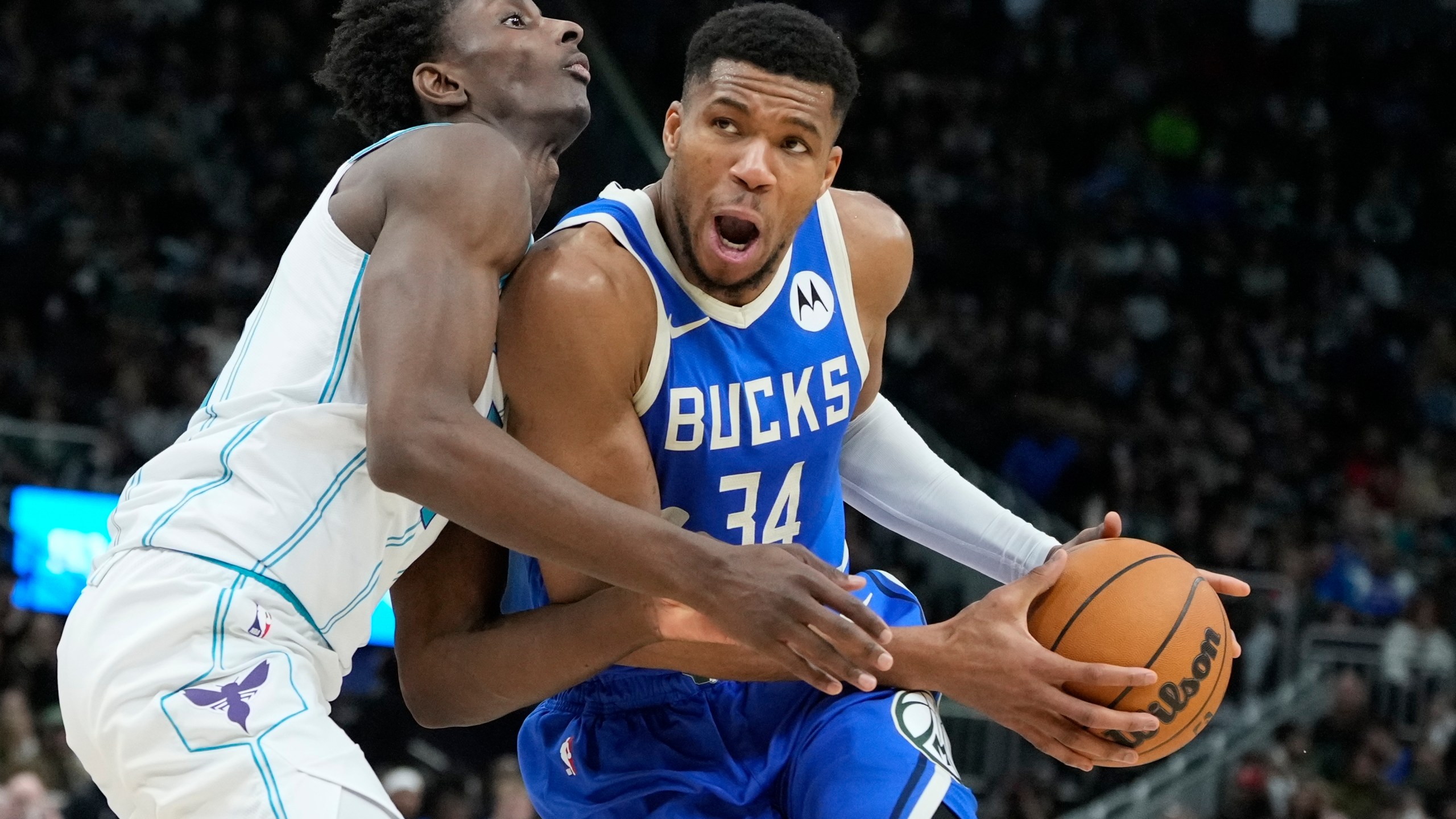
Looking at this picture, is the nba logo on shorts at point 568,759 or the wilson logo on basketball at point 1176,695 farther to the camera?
the nba logo on shorts at point 568,759

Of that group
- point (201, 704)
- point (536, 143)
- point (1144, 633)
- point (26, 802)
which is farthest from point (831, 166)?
point (26, 802)

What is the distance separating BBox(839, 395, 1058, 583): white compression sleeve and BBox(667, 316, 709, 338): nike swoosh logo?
0.67 m

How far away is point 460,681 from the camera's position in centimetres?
325

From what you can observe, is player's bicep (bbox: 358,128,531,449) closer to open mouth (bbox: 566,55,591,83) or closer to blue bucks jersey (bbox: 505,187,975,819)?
blue bucks jersey (bbox: 505,187,975,819)

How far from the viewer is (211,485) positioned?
280cm

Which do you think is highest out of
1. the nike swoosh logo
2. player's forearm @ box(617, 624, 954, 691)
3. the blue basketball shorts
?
the nike swoosh logo

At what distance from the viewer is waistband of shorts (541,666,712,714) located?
325cm

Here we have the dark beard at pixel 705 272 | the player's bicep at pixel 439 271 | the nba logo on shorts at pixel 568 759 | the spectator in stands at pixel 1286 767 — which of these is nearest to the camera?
the player's bicep at pixel 439 271

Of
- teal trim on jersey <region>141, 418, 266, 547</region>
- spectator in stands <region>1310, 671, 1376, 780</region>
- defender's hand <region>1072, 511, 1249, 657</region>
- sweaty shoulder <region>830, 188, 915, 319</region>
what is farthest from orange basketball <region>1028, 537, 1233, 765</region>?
spectator in stands <region>1310, 671, 1376, 780</region>

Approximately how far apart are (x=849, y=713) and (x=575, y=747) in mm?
597

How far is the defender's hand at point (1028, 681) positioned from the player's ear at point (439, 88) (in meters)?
1.53

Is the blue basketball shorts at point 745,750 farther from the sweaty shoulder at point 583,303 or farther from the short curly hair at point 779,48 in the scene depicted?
the short curly hair at point 779,48

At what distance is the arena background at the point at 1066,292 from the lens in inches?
376

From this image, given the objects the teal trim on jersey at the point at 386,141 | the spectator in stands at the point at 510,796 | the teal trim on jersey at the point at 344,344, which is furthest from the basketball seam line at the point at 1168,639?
the spectator in stands at the point at 510,796
